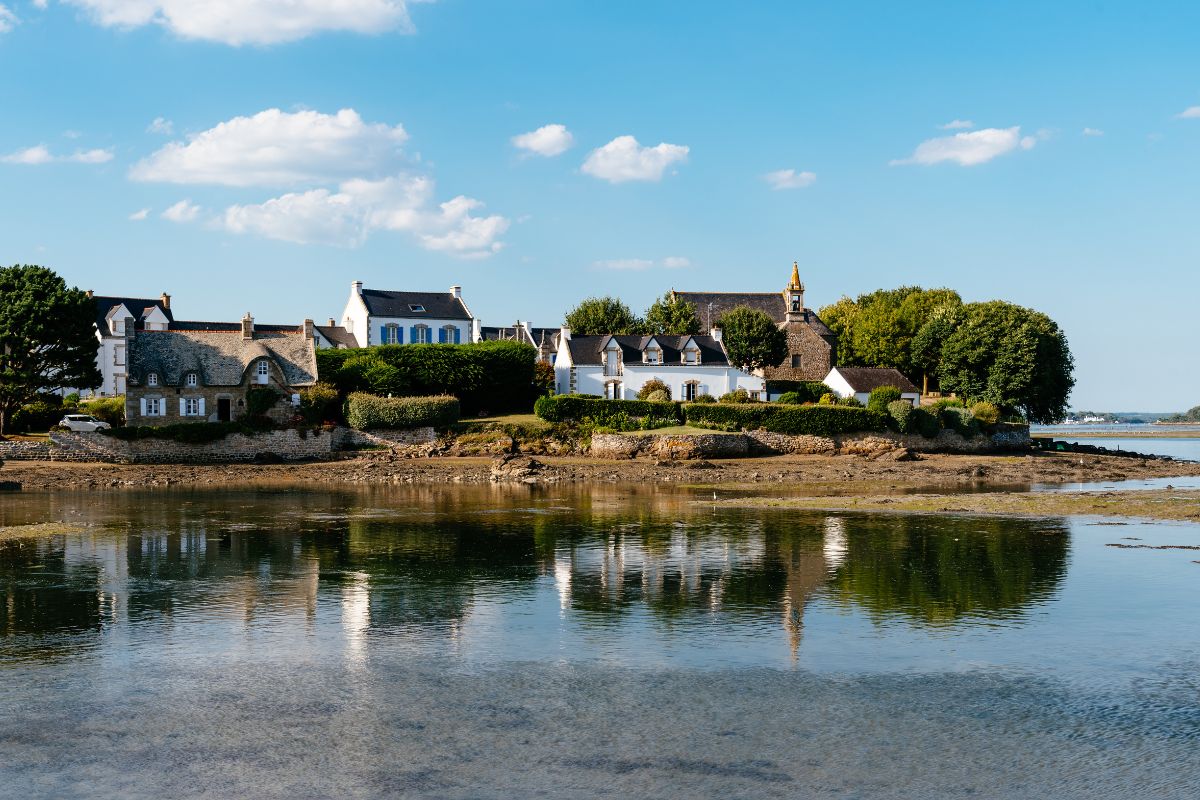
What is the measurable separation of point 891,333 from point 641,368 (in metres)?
27.6

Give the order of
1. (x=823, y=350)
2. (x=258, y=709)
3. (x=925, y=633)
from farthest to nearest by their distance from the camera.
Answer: (x=823, y=350) → (x=925, y=633) → (x=258, y=709)

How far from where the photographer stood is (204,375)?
216ft

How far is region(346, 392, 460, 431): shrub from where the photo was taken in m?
65.2

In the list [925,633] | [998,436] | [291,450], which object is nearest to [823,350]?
[998,436]

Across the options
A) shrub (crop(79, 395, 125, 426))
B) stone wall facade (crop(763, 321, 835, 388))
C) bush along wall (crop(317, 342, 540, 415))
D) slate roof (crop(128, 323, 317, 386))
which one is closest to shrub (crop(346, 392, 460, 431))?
bush along wall (crop(317, 342, 540, 415))

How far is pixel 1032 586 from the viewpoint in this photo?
26.0 metres

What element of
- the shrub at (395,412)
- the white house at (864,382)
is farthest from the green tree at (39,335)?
the white house at (864,382)

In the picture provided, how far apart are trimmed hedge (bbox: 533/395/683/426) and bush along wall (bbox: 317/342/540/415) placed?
21.1 ft

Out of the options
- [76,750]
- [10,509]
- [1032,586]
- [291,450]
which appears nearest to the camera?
[76,750]

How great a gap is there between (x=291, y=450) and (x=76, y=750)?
1973 inches

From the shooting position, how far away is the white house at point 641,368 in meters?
78.9

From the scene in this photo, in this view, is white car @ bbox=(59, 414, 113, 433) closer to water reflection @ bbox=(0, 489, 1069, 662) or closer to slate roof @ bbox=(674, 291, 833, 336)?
water reflection @ bbox=(0, 489, 1069, 662)

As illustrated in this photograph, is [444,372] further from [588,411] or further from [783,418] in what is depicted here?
[783,418]

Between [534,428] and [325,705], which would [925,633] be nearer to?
[325,705]
